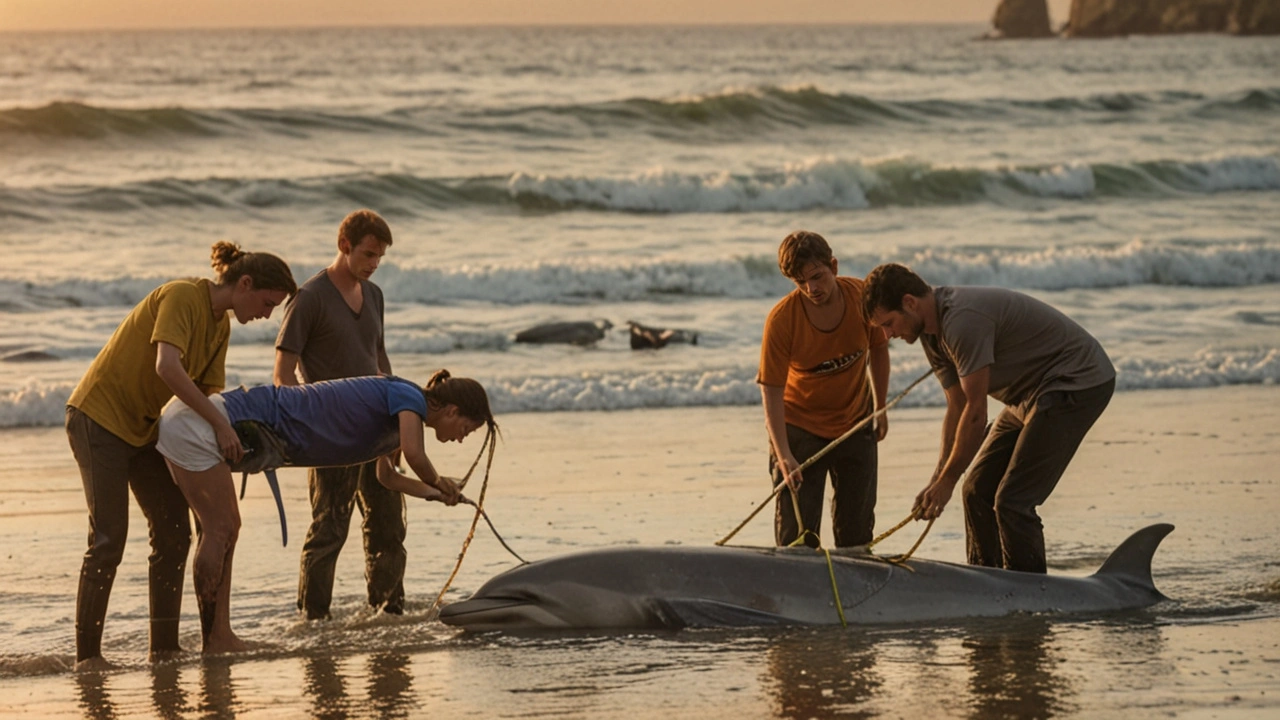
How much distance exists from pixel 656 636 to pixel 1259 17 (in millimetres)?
102541

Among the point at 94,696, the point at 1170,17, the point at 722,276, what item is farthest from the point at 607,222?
the point at 1170,17

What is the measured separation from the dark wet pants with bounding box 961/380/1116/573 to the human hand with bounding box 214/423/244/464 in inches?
137

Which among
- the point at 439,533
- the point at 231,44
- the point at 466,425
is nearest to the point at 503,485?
the point at 439,533

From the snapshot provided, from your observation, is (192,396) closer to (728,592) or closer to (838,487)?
(728,592)

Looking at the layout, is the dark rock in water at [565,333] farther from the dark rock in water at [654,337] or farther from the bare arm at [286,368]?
the bare arm at [286,368]

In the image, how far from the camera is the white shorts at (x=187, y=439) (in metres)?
6.63

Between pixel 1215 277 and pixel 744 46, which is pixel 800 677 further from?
pixel 744 46

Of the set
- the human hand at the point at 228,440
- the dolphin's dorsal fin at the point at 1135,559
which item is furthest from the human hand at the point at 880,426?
the human hand at the point at 228,440

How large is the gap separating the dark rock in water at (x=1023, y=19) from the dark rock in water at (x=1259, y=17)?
2365 cm

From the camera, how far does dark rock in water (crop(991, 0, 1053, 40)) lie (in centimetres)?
12362

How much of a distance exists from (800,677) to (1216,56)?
6573 centimetres

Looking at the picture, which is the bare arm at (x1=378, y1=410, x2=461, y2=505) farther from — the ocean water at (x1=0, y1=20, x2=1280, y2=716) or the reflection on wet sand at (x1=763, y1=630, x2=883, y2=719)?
the reflection on wet sand at (x1=763, y1=630, x2=883, y2=719)

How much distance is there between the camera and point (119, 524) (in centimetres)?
696

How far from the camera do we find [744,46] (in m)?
85.2
